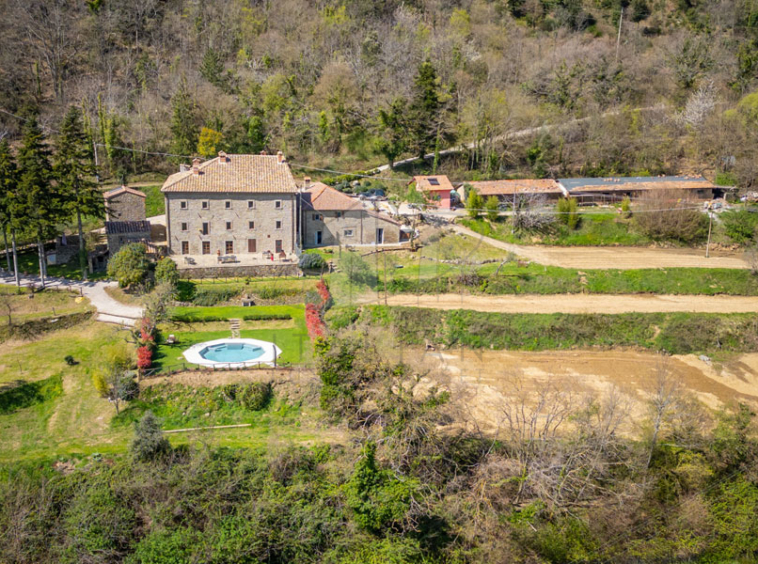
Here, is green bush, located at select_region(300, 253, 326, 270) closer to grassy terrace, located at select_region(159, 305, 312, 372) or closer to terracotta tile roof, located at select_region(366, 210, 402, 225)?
grassy terrace, located at select_region(159, 305, 312, 372)

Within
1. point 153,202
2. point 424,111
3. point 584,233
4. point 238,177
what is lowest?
point 584,233

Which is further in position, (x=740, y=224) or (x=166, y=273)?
Result: (x=740, y=224)

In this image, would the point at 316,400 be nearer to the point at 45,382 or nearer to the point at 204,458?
the point at 204,458

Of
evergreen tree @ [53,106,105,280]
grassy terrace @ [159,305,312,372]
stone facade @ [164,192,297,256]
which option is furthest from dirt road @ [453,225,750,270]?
evergreen tree @ [53,106,105,280]

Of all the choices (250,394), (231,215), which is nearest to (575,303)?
(250,394)

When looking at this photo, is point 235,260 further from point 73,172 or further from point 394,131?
point 394,131

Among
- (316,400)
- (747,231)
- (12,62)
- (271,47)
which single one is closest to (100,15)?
(12,62)
